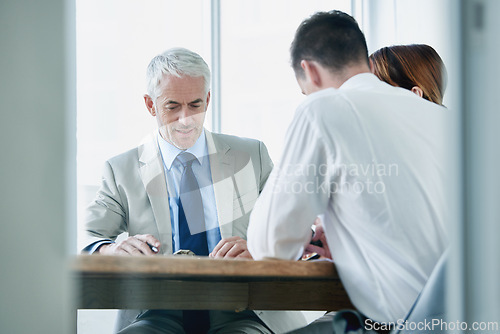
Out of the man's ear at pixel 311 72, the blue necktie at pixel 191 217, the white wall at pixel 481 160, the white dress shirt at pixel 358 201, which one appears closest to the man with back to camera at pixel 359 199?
the white dress shirt at pixel 358 201

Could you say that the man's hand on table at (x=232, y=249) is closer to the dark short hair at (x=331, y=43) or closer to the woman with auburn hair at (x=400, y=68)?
the dark short hair at (x=331, y=43)

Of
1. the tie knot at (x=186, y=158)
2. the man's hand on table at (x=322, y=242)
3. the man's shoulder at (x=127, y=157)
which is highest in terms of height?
the man's shoulder at (x=127, y=157)

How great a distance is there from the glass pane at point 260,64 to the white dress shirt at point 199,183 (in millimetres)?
116

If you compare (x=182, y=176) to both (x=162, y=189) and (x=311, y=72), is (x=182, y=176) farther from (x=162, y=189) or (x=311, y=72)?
(x=311, y=72)

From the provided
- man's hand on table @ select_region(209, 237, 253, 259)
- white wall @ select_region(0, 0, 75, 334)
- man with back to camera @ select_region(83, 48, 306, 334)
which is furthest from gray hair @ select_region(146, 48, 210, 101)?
white wall @ select_region(0, 0, 75, 334)

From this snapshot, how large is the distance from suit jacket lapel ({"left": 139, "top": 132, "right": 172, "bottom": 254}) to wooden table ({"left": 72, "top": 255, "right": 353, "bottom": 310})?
0.46m

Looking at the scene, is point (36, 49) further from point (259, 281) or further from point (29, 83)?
point (259, 281)

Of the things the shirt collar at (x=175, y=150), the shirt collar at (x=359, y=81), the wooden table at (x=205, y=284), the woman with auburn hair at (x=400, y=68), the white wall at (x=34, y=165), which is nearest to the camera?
the white wall at (x=34, y=165)

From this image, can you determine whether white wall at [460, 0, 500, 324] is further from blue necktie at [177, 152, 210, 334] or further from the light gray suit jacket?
blue necktie at [177, 152, 210, 334]

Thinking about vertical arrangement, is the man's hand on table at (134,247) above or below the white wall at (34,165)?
below

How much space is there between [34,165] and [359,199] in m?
0.52

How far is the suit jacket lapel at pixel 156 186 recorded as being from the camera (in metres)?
1.45

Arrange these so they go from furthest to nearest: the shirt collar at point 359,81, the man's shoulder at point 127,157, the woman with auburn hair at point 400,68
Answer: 1. the woman with auburn hair at point 400,68
2. the man's shoulder at point 127,157
3. the shirt collar at point 359,81

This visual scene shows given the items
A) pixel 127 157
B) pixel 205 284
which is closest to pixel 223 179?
pixel 127 157
